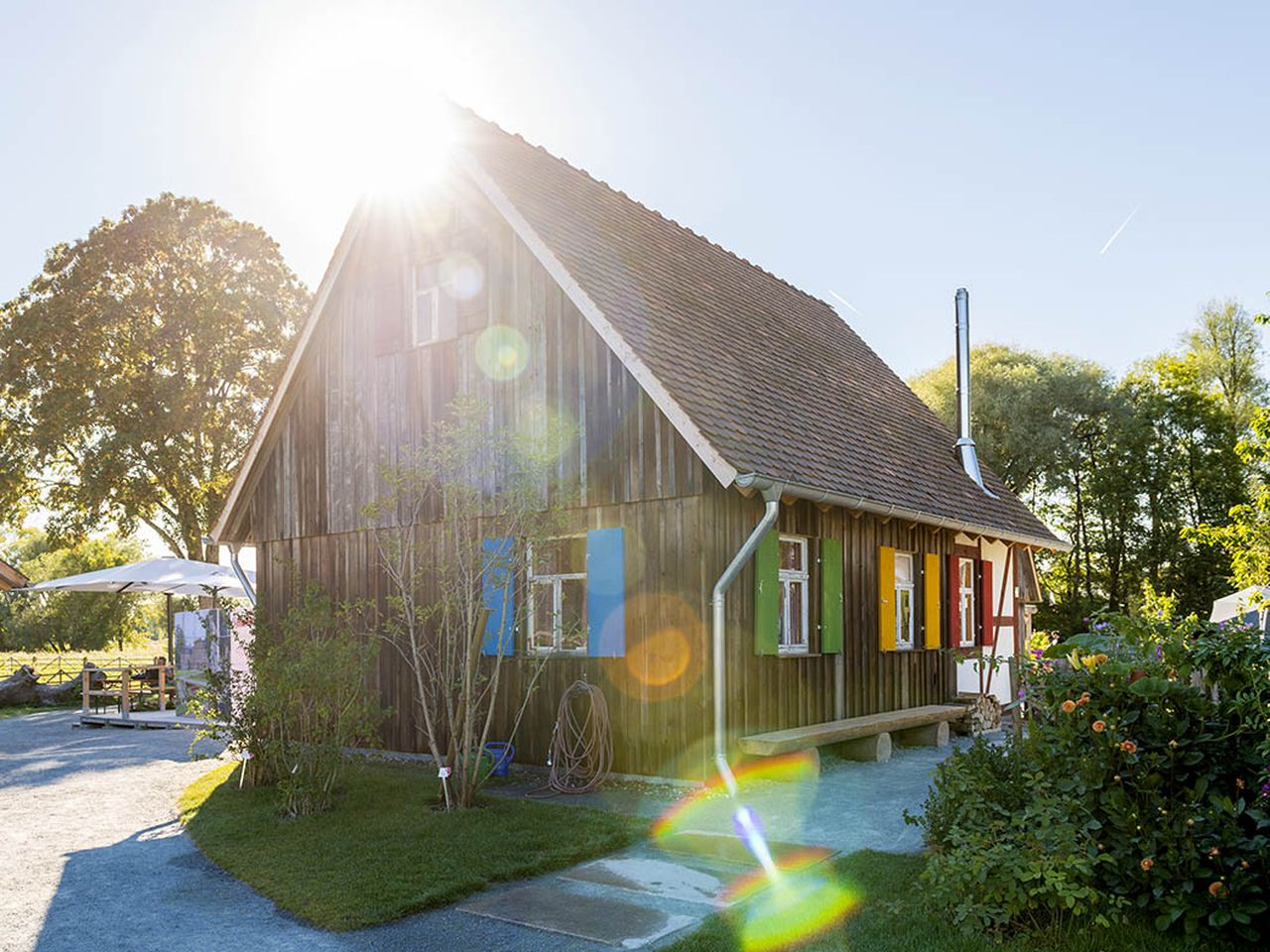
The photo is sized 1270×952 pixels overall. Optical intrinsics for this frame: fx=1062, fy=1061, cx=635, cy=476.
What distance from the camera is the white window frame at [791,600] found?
11578mm

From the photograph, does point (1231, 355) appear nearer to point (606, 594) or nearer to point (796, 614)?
point (796, 614)

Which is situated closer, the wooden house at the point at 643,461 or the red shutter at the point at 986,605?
the wooden house at the point at 643,461

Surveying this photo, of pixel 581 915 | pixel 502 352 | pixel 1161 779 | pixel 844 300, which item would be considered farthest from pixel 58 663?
pixel 1161 779

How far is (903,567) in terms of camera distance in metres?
14.4

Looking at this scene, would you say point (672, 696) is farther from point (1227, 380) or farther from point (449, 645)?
point (1227, 380)

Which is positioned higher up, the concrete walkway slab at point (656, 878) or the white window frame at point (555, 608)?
the white window frame at point (555, 608)

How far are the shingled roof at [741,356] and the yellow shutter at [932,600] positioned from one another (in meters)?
0.79

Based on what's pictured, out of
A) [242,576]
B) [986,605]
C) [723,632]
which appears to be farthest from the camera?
[986,605]

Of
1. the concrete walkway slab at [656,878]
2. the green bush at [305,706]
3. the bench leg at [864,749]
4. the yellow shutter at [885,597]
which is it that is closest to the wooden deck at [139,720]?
the green bush at [305,706]

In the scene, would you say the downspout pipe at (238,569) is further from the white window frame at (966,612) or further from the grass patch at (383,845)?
the white window frame at (966,612)

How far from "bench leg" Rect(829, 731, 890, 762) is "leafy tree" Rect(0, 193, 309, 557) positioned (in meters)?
19.5

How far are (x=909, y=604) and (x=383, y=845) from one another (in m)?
8.74

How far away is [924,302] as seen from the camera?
2148 cm

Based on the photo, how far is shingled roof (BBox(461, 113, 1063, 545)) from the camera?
10867 millimetres
